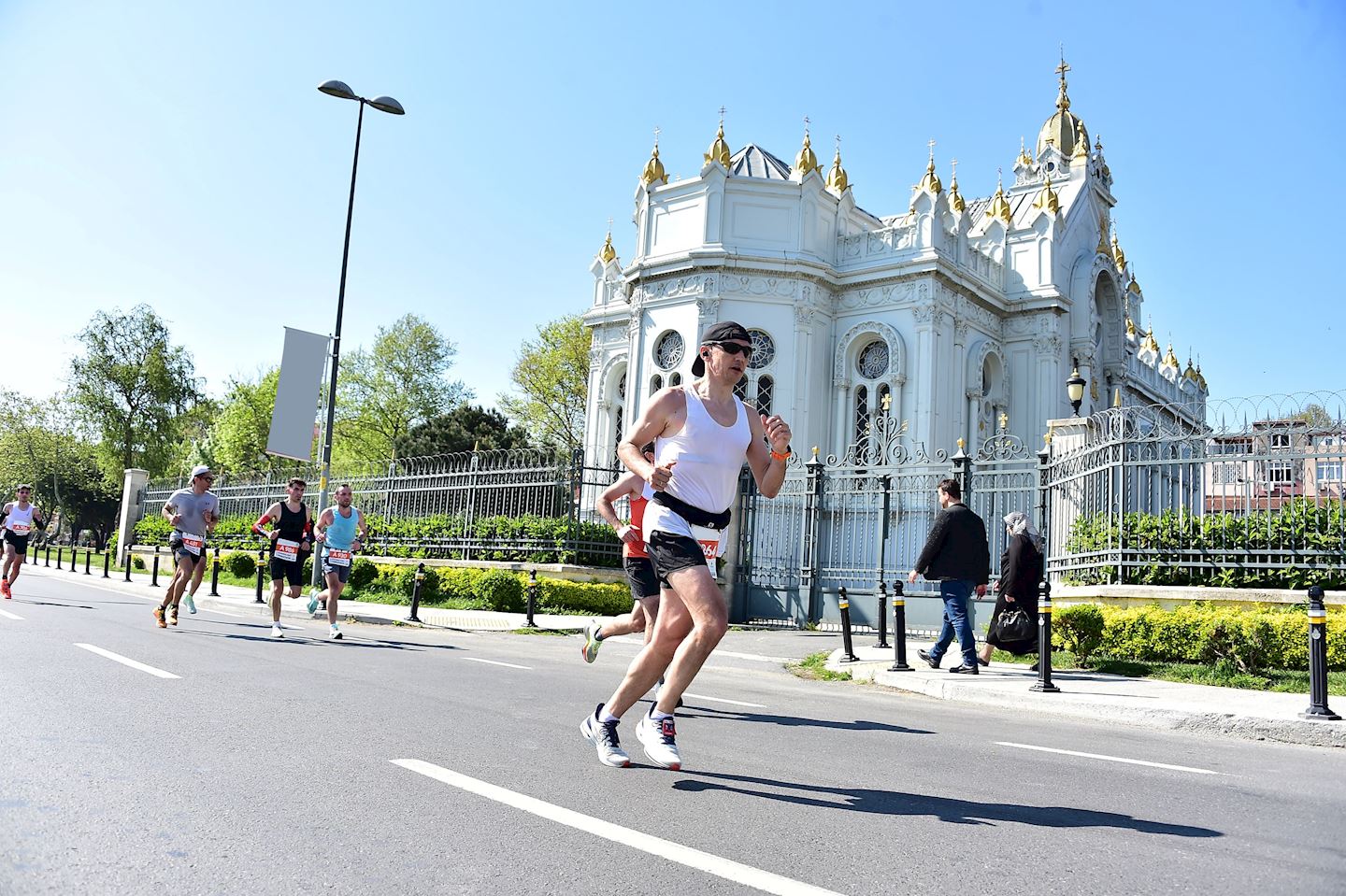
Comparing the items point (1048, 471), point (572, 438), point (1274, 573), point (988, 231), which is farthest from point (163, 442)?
point (1274, 573)

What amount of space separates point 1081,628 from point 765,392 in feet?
64.6

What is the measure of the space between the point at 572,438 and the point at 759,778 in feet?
157

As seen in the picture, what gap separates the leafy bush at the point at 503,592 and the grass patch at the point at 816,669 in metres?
7.45

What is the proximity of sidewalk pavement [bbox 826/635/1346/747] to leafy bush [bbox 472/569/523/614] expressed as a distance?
9104 millimetres

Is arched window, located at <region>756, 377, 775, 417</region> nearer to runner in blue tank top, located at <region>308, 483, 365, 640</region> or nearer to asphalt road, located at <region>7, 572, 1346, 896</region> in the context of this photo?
runner in blue tank top, located at <region>308, 483, 365, 640</region>

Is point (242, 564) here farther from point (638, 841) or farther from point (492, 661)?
point (638, 841)

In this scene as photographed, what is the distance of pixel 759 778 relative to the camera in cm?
479

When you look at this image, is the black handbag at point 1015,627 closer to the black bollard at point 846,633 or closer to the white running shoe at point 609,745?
the black bollard at point 846,633

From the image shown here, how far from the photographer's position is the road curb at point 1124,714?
715cm

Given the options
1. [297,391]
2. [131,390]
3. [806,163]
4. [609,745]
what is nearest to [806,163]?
[806,163]

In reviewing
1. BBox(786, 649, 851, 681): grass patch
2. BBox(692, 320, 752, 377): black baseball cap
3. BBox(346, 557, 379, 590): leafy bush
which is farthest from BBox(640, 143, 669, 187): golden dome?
BBox(692, 320, 752, 377): black baseball cap

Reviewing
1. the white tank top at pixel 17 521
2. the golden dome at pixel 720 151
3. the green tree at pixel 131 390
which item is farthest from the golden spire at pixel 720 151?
the green tree at pixel 131 390

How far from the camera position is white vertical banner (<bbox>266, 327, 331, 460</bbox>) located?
67.8 ft

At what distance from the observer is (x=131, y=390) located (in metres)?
54.7
